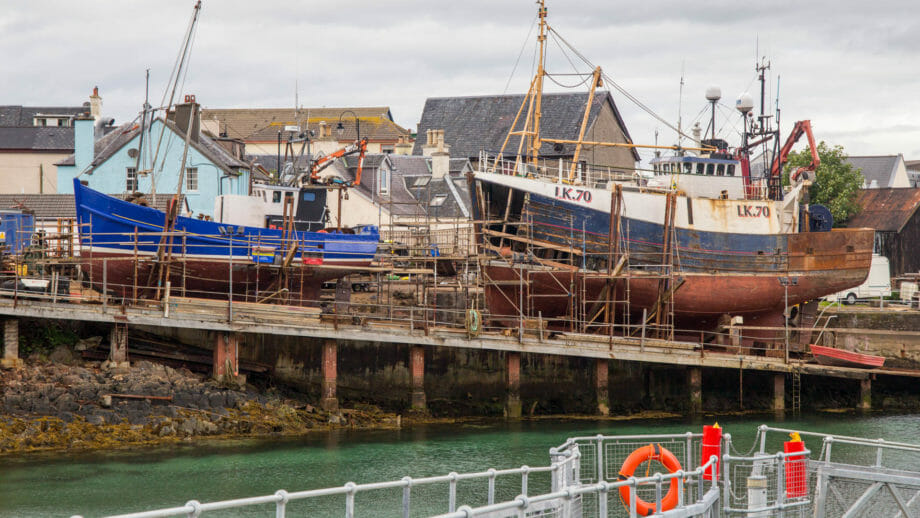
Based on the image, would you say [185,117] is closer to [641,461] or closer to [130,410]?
[130,410]

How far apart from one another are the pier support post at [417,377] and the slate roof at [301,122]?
156 feet

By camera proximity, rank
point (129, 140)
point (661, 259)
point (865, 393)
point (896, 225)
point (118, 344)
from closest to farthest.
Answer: point (118, 344) → point (865, 393) → point (661, 259) → point (129, 140) → point (896, 225)

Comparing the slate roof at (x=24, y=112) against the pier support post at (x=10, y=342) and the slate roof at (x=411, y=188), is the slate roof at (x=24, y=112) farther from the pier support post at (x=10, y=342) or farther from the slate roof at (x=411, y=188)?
the pier support post at (x=10, y=342)

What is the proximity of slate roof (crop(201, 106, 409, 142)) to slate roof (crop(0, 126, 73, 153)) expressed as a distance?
67.6 feet

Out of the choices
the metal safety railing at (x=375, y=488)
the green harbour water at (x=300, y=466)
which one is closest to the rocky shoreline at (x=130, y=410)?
the green harbour water at (x=300, y=466)

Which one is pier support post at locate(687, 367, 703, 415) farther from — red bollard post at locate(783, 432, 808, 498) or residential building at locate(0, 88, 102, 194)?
residential building at locate(0, 88, 102, 194)

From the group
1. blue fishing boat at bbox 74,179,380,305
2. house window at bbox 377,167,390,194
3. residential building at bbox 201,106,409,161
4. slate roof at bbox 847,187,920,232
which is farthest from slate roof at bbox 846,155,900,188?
blue fishing boat at bbox 74,179,380,305

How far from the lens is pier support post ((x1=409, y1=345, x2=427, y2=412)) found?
3003 cm

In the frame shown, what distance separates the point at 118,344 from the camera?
27.9 metres

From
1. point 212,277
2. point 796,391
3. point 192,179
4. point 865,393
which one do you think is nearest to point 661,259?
point 796,391

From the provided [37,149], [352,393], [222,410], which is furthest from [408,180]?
[222,410]

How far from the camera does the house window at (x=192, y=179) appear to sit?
149 feet

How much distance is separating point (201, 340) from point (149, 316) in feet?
8.02

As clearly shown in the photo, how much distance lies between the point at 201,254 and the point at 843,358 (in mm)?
19717
